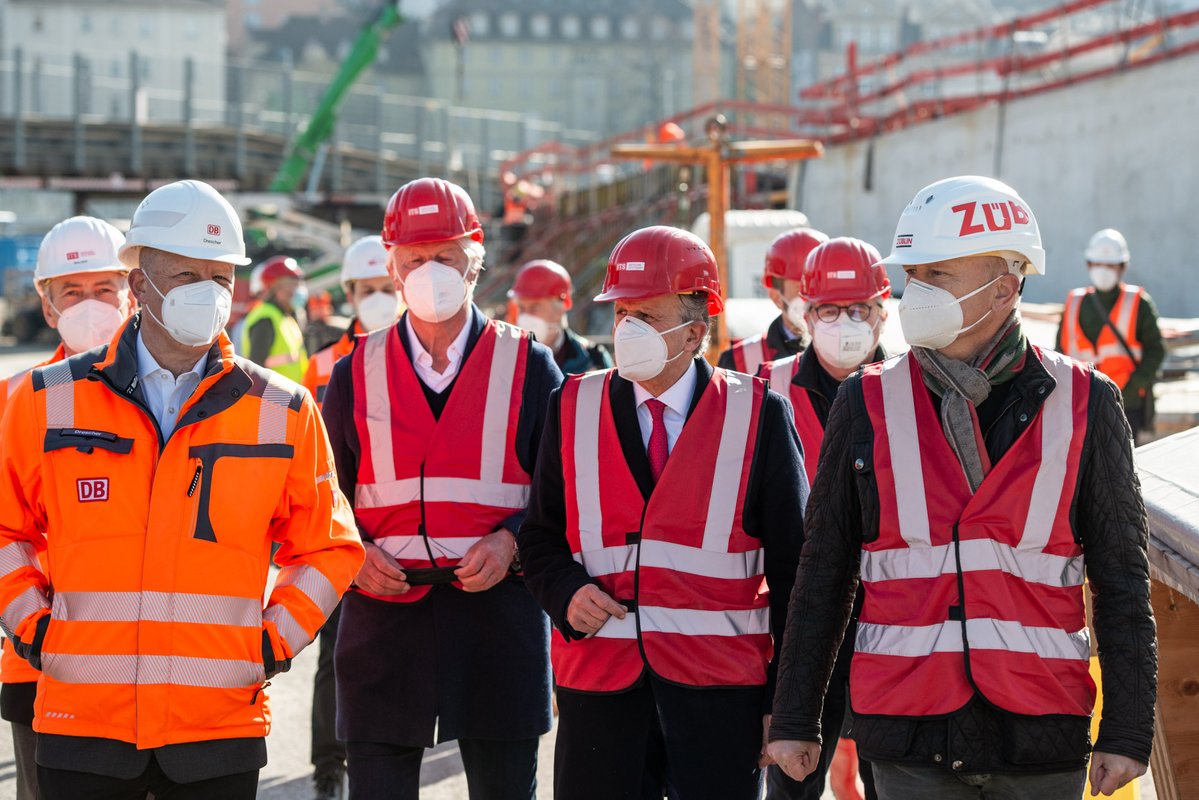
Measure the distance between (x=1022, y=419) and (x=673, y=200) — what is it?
26.3 meters

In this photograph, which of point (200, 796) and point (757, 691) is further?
point (757, 691)

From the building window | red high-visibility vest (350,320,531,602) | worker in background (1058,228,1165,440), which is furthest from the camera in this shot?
the building window

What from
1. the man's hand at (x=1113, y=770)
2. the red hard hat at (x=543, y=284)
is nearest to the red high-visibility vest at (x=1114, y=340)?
the red hard hat at (x=543, y=284)

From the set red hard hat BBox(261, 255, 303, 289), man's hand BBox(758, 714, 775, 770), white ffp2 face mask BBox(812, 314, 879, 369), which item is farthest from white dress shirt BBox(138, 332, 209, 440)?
red hard hat BBox(261, 255, 303, 289)

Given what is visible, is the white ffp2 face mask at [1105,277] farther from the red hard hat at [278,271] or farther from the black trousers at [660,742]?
the black trousers at [660,742]

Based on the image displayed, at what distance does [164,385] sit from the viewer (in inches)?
148

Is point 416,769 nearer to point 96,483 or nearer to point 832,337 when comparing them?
point 96,483

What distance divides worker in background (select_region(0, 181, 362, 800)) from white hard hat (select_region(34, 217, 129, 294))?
4.62 feet

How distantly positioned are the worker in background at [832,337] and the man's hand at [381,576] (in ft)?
5.17

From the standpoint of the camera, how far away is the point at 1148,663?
10.9ft

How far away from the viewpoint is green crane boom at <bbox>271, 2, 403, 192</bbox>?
39562 millimetres

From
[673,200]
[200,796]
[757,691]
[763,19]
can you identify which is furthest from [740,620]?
[763,19]

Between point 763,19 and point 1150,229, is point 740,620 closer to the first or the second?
point 1150,229

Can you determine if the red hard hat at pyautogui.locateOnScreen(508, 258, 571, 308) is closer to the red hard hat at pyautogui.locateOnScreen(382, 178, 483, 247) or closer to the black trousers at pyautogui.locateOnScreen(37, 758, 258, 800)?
the red hard hat at pyautogui.locateOnScreen(382, 178, 483, 247)
